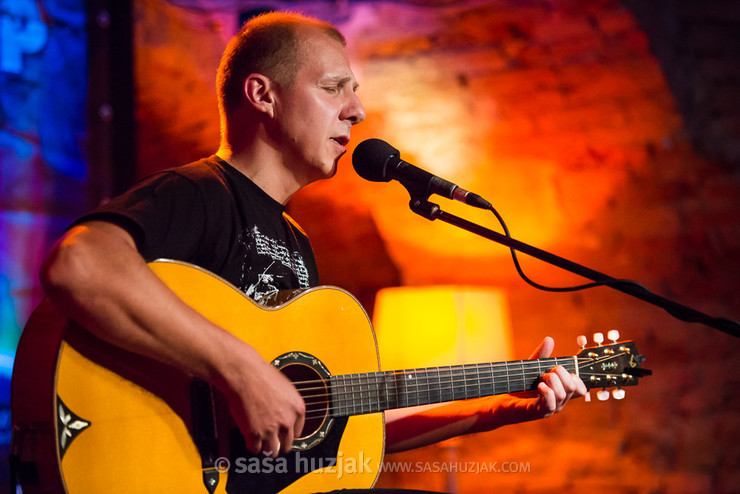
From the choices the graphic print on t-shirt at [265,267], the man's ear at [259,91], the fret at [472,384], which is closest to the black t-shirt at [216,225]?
the graphic print on t-shirt at [265,267]

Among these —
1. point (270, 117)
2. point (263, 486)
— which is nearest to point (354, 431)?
point (263, 486)

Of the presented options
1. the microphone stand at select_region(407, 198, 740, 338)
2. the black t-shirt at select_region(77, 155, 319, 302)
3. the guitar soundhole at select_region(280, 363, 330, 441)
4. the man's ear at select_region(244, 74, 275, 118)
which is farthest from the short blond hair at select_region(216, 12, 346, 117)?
the guitar soundhole at select_region(280, 363, 330, 441)

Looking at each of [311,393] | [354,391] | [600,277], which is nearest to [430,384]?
[354,391]

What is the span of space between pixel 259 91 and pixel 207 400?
3.23ft

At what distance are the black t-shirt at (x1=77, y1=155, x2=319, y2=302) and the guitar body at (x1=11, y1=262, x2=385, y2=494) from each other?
0.10 m

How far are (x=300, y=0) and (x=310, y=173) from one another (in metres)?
2.09

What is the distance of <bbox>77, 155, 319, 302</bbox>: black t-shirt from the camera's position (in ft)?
4.69

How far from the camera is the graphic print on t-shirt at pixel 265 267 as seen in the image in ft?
5.61

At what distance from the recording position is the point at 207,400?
1.42m

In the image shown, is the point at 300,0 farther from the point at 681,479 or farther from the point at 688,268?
the point at 681,479

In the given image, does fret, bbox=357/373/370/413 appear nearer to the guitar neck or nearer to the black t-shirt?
the guitar neck

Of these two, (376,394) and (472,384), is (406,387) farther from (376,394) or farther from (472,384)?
(472,384)

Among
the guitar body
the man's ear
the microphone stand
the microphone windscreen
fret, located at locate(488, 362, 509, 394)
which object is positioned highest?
the man's ear

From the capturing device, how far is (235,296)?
1.54 m
